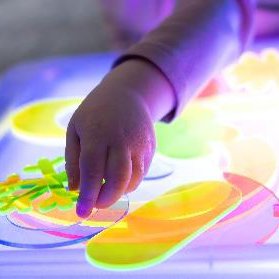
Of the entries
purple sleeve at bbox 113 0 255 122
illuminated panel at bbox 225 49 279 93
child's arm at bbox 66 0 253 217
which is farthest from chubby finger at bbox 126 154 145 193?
illuminated panel at bbox 225 49 279 93

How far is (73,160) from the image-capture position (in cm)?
34

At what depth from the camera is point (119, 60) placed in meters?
0.45

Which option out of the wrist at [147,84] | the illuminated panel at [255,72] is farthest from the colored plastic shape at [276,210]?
the illuminated panel at [255,72]

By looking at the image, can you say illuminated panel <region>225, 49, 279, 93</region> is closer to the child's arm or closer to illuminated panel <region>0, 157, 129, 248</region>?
the child's arm

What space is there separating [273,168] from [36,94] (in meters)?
0.27

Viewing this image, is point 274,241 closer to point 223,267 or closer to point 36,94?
point 223,267

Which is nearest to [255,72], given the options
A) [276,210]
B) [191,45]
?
[191,45]

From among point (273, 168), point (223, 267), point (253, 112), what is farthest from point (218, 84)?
point (223, 267)

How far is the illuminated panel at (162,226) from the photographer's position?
310 millimetres

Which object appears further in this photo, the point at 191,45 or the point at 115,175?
the point at 191,45

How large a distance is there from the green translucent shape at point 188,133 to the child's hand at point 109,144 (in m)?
0.06

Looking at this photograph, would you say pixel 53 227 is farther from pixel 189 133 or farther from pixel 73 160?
pixel 189 133

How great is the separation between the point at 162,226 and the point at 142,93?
0.33 ft

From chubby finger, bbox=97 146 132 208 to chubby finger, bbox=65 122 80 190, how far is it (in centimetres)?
2
